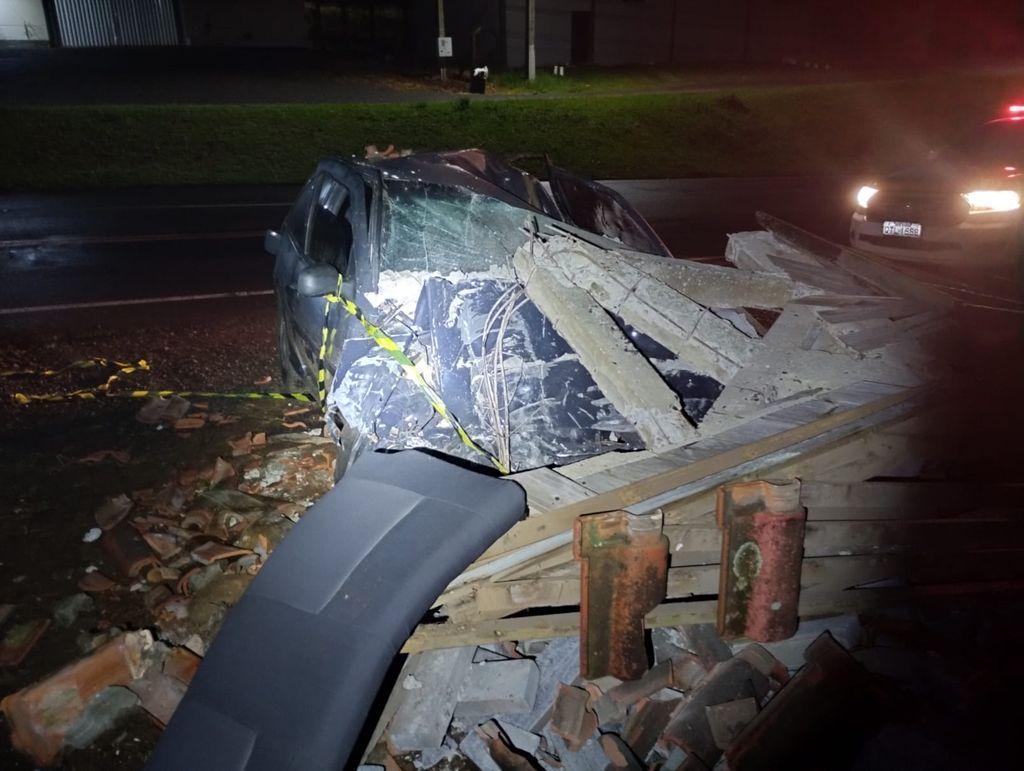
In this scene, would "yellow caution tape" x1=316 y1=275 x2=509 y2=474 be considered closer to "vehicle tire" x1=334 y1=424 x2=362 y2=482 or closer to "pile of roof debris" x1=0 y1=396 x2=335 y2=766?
"vehicle tire" x1=334 y1=424 x2=362 y2=482

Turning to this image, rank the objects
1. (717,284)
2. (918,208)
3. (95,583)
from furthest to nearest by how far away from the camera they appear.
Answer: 1. (918,208)
2. (717,284)
3. (95,583)

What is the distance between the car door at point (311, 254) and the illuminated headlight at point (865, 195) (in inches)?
279

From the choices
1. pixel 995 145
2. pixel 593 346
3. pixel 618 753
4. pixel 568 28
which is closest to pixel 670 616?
pixel 618 753

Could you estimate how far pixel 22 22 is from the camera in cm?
2727

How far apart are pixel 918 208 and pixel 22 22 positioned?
32.3m

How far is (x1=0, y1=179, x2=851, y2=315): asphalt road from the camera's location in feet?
26.8

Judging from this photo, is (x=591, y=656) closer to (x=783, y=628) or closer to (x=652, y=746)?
(x=652, y=746)

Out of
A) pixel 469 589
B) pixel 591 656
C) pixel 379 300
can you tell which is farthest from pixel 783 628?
pixel 379 300

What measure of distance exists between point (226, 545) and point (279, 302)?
194cm

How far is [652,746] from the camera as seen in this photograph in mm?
2740

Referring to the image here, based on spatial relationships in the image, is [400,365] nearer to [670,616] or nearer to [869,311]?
[670,616]

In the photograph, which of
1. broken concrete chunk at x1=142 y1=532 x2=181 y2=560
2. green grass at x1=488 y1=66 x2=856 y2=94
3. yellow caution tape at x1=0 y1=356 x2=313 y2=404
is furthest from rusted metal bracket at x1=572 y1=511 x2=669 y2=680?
green grass at x1=488 y1=66 x2=856 y2=94

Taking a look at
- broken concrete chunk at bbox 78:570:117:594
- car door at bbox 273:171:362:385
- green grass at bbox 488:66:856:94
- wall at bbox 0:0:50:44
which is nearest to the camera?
broken concrete chunk at bbox 78:570:117:594

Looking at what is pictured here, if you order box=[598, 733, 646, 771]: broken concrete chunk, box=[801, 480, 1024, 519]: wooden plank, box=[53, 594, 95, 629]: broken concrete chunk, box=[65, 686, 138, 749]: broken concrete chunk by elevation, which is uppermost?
box=[801, 480, 1024, 519]: wooden plank
